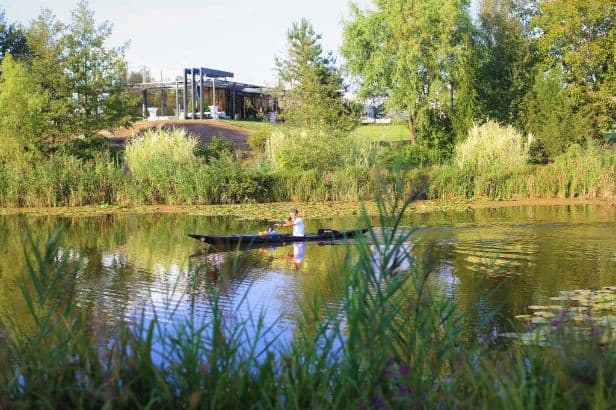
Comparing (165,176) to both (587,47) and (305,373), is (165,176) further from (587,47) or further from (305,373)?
(587,47)

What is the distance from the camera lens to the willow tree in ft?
121

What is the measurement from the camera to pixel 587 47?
113 ft

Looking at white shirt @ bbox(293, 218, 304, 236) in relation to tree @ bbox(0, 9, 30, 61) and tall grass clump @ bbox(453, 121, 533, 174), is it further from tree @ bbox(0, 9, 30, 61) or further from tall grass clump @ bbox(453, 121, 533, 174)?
tree @ bbox(0, 9, 30, 61)

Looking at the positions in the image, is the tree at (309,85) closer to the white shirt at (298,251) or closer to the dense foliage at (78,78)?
the dense foliage at (78,78)

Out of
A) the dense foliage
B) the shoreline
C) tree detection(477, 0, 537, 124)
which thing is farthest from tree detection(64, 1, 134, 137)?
tree detection(477, 0, 537, 124)

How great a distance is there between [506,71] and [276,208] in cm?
2230

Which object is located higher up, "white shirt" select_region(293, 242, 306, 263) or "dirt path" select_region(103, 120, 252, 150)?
"dirt path" select_region(103, 120, 252, 150)

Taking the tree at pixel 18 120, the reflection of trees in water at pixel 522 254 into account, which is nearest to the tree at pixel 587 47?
the reflection of trees in water at pixel 522 254

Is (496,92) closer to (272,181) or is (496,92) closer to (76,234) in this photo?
(272,181)

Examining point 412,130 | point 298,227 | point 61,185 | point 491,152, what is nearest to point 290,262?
point 298,227

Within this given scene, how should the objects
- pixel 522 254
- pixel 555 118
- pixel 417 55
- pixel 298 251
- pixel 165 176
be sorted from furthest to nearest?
pixel 417 55 < pixel 555 118 < pixel 165 176 < pixel 298 251 < pixel 522 254

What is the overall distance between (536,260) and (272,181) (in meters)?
12.5

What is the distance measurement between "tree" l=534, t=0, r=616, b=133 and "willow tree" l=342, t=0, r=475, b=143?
3.94 meters

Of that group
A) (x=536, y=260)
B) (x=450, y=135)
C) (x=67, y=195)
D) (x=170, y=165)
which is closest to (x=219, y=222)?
(x=170, y=165)
